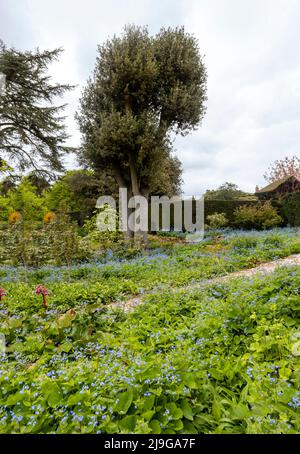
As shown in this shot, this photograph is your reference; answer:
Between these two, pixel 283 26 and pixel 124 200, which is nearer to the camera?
pixel 283 26

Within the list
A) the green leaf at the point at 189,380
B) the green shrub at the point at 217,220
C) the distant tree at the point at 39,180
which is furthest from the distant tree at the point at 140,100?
the green leaf at the point at 189,380

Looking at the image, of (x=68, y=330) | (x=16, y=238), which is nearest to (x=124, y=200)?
(x=16, y=238)

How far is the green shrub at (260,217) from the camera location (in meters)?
14.9

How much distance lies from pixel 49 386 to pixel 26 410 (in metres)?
0.18

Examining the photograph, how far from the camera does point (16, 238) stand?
296 inches

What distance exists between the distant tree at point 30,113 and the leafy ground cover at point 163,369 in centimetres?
1196

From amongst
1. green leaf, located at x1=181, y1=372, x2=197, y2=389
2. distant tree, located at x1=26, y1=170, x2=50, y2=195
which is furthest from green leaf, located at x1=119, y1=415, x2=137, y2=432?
distant tree, located at x1=26, y1=170, x2=50, y2=195

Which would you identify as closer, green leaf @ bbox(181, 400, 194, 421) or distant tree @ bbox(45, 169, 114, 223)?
green leaf @ bbox(181, 400, 194, 421)

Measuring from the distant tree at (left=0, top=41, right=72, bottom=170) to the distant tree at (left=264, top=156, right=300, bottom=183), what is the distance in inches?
850

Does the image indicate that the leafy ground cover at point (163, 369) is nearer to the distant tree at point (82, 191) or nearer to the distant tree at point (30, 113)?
the distant tree at point (30, 113)

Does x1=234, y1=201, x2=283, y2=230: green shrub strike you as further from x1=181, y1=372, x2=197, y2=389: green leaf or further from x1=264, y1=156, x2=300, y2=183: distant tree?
x1=181, y1=372, x2=197, y2=389: green leaf

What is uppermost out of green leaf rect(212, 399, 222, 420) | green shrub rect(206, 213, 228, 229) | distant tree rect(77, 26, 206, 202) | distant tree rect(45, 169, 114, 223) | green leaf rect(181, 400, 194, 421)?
distant tree rect(77, 26, 206, 202)

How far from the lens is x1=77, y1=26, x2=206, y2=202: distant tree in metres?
10.2

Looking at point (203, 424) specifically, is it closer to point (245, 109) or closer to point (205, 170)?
point (245, 109)
